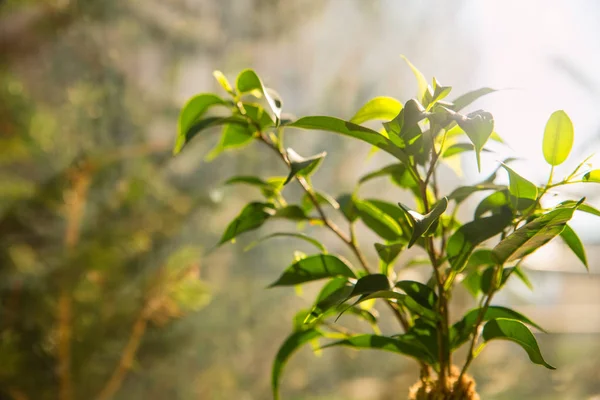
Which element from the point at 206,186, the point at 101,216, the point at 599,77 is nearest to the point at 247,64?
the point at 206,186

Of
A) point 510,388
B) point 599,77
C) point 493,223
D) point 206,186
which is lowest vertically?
point 510,388

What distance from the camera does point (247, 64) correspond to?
124 centimetres

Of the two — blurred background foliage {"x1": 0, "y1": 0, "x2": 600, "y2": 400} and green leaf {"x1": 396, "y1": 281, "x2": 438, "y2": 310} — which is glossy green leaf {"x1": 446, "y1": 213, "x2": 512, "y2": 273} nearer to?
green leaf {"x1": 396, "y1": 281, "x2": 438, "y2": 310}

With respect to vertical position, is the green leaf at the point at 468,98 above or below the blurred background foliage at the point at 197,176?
below

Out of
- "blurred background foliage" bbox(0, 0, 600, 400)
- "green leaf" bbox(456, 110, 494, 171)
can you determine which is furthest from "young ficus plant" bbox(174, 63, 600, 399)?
"blurred background foliage" bbox(0, 0, 600, 400)

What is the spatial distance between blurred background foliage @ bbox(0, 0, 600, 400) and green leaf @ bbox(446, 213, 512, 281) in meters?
0.57

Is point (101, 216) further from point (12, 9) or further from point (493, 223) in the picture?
point (493, 223)

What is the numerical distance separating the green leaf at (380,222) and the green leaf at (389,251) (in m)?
0.06

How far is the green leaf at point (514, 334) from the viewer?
0.46 metres

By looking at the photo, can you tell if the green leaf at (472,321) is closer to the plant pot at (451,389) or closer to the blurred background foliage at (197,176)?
the plant pot at (451,389)

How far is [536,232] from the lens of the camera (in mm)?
417

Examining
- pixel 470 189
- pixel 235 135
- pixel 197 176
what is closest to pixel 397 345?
pixel 470 189

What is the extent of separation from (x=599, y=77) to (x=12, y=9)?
119cm

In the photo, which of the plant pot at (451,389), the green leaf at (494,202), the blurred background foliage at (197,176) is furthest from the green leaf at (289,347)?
the blurred background foliage at (197,176)
